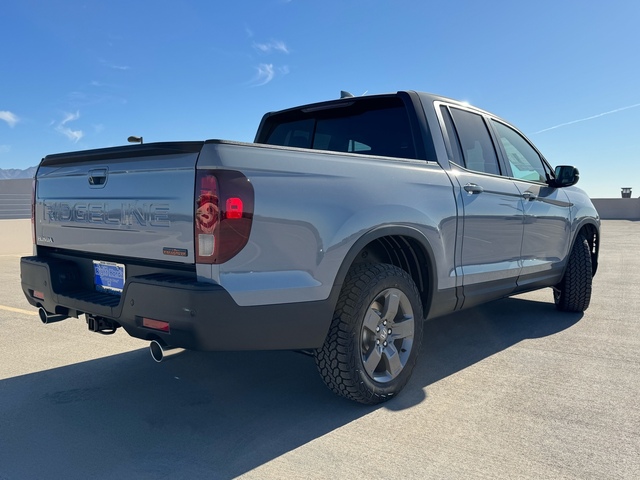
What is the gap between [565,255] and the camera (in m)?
5.16

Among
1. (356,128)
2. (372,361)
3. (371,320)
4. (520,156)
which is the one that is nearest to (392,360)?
(372,361)

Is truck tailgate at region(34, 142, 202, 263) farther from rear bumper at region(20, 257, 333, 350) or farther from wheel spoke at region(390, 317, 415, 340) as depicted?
wheel spoke at region(390, 317, 415, 340)

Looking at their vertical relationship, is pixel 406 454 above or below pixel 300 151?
below

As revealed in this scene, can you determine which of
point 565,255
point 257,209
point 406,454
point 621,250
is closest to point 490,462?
point 406,454

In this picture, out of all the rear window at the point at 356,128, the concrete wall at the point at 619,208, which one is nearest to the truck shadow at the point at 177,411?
the rear window at the point at 356,128

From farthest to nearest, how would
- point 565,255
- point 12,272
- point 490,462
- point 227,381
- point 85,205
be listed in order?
point 12,272
point 565,255
point 227,381
point 85,205
point 490,462

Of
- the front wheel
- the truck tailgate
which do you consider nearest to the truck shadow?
the front wheel

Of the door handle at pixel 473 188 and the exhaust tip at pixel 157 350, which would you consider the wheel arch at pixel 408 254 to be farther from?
the exhaust tip at pixel 157 350

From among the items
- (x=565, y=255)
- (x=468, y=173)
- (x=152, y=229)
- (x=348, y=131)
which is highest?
(x=348, y=131)

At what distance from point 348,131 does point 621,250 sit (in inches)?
432

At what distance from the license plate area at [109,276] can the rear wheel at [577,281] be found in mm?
4435

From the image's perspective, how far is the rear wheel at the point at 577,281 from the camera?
533 cm

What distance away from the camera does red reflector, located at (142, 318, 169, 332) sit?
7.97ft

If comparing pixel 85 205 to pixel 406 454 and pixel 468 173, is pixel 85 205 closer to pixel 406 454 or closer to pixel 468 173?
pixel 406 454
